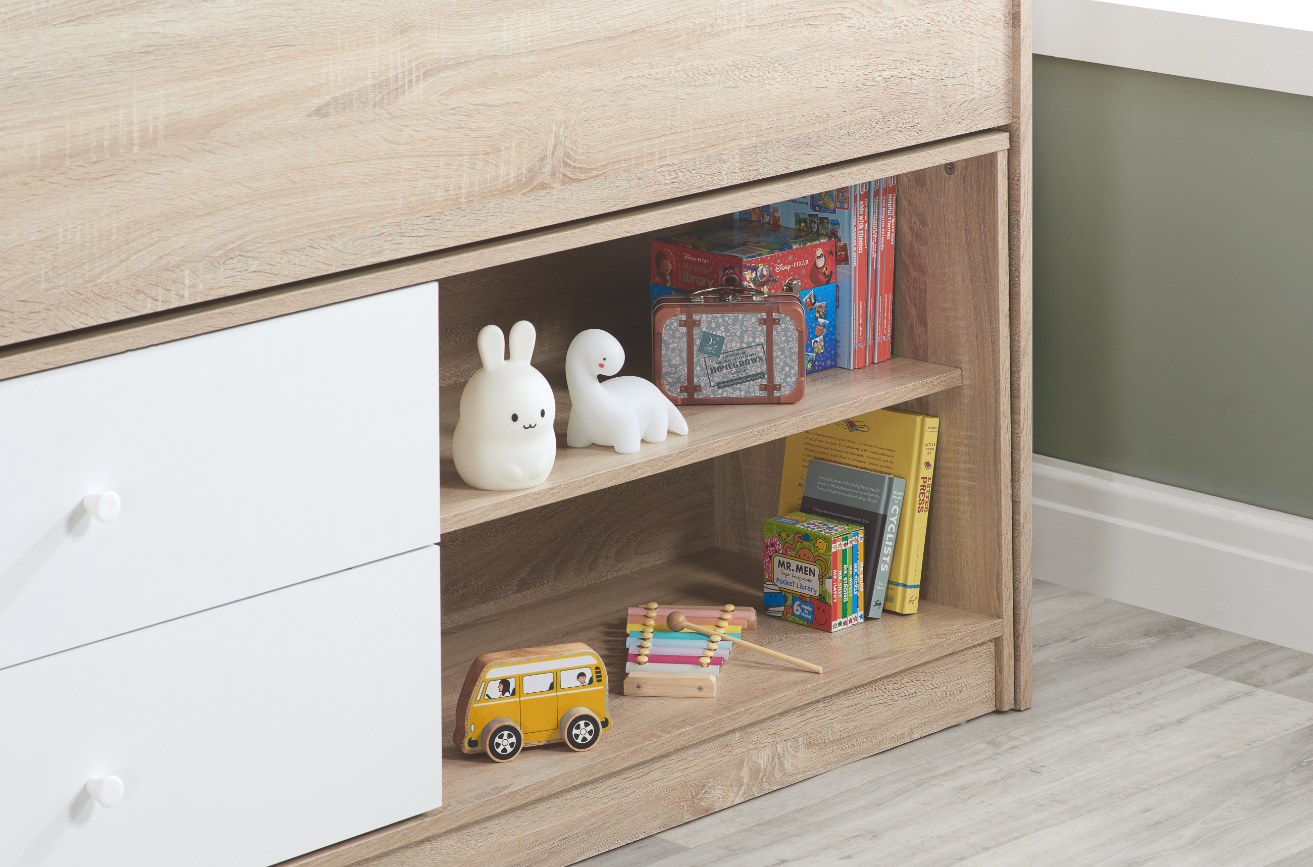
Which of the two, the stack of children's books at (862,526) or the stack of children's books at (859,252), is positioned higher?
the stack of children's books at (859,252)

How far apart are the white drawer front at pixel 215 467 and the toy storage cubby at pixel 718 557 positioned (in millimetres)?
140

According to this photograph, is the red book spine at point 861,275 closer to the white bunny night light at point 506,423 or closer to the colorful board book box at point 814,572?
the colorful board book box at point 814,572

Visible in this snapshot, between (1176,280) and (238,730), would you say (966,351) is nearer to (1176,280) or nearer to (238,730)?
(1176,280)

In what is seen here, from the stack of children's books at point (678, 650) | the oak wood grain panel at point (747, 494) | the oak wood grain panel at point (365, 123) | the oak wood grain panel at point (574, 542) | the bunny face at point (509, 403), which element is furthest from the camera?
the oak wood grain panel at point (747, 494)

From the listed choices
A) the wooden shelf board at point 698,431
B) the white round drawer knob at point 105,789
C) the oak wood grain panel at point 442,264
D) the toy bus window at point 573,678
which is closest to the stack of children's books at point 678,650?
the toy bus window at point 573,678

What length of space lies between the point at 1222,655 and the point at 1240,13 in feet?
2.68

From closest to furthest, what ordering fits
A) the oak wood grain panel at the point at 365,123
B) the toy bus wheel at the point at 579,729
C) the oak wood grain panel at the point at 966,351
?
the oak wood grain panel at the point at 365,123
the toy bus wheel at the point at 579,729
the oak wood grain panel at the point at 966,351

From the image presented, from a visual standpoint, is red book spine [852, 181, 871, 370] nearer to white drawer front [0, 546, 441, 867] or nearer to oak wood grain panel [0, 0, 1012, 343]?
oak wood grain panel [0, 0, 1012, 343]

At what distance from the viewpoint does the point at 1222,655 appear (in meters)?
2.04

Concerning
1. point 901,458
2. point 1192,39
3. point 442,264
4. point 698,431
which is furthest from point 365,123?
point 1192,39

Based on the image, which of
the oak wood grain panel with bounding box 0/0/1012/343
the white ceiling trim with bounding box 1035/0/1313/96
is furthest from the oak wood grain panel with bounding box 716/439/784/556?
the white ceiling trim with bounding box 1035/0/1313/96

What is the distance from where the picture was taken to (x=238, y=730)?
1288mm

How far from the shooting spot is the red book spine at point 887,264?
1.85m

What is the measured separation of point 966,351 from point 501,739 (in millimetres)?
706
